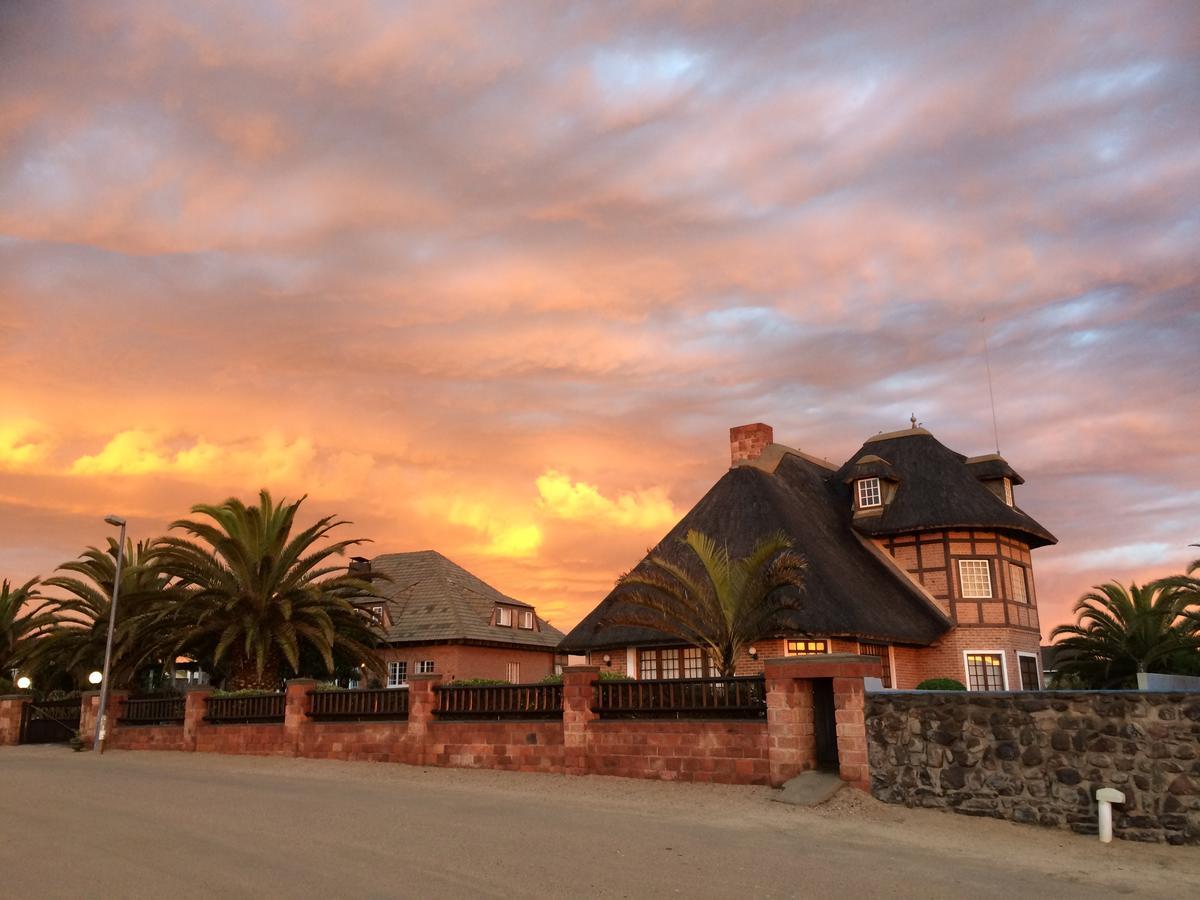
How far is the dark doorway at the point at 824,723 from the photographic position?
1578 centimetres

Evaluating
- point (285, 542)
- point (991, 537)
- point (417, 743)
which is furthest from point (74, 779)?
point (991, 537)

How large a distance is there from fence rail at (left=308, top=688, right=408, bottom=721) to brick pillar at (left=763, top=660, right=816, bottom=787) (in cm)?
863

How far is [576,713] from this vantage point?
17766 millimetres

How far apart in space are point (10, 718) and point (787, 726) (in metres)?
27.5

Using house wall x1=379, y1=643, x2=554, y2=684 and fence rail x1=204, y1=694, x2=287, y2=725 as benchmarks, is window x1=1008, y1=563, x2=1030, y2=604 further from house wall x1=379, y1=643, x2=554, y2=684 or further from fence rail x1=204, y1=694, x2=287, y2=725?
fence rail x1=204, y1=694, x2=287, y2=725

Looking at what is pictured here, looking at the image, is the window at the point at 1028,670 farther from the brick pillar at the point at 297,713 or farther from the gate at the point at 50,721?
the gate at the point at 50,721

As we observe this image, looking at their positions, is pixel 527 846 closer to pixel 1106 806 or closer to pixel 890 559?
pixel 1106 806

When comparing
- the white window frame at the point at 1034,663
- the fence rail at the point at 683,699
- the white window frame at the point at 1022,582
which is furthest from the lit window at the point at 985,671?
the fence rail at the point at 683,699

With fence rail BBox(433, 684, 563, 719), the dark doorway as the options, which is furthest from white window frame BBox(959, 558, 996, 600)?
fence rail BBox(433, 684, 563, 719)

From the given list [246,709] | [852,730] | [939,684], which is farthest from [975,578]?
[246,709]

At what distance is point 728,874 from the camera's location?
31.5 feet

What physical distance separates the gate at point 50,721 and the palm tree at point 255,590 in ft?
30.1

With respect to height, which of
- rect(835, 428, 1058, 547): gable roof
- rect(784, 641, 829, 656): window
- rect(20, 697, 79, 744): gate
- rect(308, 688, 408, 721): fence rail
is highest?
rect(835, 428, 1058, 547): gable roof

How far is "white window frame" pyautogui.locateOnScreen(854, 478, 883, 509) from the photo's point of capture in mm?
34125
